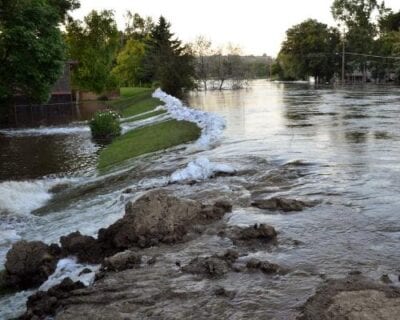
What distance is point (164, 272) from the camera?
689cm

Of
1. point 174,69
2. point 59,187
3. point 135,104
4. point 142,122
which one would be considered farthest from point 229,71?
point 59,187

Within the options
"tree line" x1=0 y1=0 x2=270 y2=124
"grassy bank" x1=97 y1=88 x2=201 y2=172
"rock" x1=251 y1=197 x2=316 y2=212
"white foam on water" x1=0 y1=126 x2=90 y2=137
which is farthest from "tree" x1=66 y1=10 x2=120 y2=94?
"rock" x1=251 y1=197 x2=316 y2=212

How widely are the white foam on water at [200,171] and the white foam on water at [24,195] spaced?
368 cm

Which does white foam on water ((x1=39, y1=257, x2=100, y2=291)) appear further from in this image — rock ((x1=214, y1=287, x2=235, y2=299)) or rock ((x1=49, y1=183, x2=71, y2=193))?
rock ((x1=49, y1=183, x2=71, y2=193))

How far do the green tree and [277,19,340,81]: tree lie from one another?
92.1 ft

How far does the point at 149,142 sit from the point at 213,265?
1392cm

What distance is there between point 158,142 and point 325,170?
28.4 ft

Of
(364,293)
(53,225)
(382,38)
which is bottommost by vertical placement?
(53,225)

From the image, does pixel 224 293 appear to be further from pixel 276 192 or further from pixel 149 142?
pixel 149 142

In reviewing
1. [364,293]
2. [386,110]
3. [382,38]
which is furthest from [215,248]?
[382,38]

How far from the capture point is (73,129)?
31.1 m

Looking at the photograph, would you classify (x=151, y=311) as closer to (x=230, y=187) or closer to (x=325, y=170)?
(x=230, y=187)

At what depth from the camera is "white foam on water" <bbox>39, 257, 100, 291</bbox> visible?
7000 mm

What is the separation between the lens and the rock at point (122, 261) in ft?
23.2
